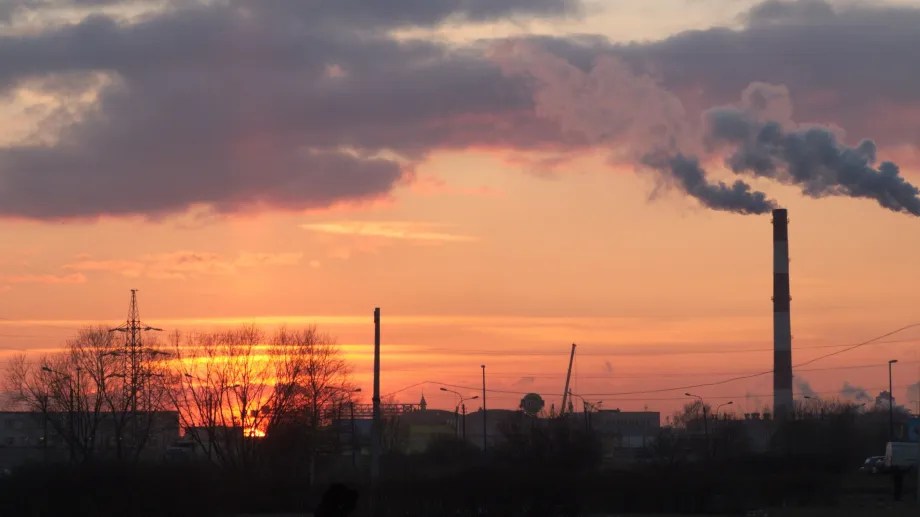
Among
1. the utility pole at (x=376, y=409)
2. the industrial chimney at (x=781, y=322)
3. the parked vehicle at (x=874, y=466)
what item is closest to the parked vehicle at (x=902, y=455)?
the parked vehicle at (x=874, y=466)

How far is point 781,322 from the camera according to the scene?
3745 inches

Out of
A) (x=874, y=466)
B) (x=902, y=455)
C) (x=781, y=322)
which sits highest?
(x=781, y=322)

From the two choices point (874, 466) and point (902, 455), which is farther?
point (874, 466)

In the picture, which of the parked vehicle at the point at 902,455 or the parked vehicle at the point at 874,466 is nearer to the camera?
the parked vehicle at the point at 902,455

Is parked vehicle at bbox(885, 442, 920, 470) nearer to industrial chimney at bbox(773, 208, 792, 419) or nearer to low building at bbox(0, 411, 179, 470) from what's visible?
industrial chimney at bbox(773, 208, 792, 419)

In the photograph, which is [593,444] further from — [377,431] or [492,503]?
[492,503]

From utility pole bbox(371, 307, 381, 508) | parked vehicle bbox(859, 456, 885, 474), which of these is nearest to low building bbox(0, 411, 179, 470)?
utility pole bbox(371, 307, 381, 508)

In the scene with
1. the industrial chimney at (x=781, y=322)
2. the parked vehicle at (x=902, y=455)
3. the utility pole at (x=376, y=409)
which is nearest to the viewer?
the utility pole at (x=376, y=409)

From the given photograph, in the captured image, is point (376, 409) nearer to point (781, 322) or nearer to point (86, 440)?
point (86, 440)

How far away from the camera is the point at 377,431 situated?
4344cm

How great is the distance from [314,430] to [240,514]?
22.5 m

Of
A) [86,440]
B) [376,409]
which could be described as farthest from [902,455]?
[86,440]

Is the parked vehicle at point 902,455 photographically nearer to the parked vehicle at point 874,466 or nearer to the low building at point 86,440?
the parked vehicle at point 874,466

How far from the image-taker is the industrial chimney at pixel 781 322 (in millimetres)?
91875
